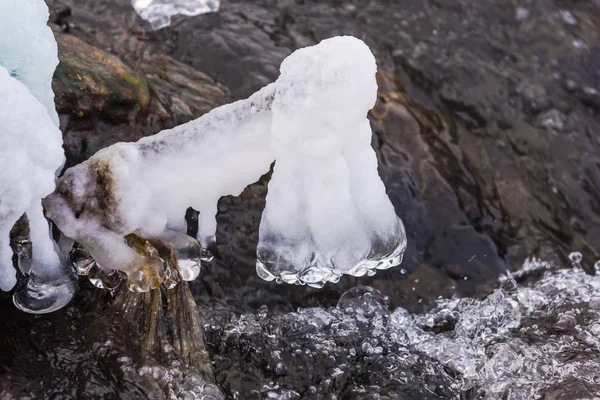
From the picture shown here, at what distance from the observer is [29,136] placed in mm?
2105

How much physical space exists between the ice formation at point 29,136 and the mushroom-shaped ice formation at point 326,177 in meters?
0.66

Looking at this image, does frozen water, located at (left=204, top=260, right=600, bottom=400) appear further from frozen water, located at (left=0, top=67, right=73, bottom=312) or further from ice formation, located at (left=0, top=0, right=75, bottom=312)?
frozen water, located at (left=0, top=67, right=73, bottom=312)

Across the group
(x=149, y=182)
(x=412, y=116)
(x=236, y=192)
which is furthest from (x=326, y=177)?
(x=412, y=116)

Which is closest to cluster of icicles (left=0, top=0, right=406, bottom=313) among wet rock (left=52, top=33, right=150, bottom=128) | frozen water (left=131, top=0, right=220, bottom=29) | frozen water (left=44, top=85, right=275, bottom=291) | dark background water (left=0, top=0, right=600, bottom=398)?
frozen water (left=44, top=85, right=275, bottom=291)

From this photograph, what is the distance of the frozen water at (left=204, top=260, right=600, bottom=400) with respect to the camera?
2852 mm

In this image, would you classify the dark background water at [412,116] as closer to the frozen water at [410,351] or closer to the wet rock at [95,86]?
the wet rock at [95,86]

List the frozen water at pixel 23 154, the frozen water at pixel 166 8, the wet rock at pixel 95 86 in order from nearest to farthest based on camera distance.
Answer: the frozen water at pixel 23 154, the wet rock at pixel 95 86, the frozen water at pixel 166 8

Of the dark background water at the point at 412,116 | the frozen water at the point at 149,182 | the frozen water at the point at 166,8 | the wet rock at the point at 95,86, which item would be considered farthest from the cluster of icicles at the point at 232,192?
the frozen water at the point at 166,8

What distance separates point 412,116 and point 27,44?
2500 millimetres

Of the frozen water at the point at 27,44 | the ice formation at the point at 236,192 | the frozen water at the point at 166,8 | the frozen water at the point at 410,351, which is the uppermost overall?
the frozen water at the point at 27,44

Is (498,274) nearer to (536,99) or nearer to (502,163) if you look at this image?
(502,163)

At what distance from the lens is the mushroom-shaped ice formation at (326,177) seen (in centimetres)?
213

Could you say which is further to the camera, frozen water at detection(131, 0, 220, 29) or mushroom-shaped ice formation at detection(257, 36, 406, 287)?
frozen water at detection(131, 0, 220, 29)

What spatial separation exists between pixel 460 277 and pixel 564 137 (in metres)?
1.44
